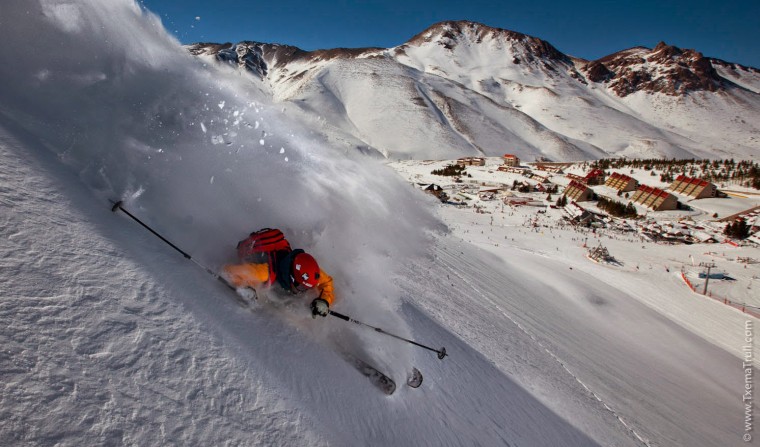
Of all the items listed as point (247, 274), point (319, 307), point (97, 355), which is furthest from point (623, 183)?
point (97, 355)

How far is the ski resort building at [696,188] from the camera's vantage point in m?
30.2

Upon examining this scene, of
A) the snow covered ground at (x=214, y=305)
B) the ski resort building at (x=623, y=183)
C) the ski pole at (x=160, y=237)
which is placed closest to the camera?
Result: the snow covered ground at (x=214, y=305)

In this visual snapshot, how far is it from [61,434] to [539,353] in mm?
8116

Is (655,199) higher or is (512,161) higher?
(512,161)

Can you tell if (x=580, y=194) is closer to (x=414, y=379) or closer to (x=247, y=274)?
(x=414, y=379)

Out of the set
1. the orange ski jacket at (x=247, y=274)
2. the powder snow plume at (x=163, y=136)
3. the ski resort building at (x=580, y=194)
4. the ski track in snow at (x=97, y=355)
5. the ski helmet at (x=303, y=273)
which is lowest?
the ski track in snow at (x=97, y=355)

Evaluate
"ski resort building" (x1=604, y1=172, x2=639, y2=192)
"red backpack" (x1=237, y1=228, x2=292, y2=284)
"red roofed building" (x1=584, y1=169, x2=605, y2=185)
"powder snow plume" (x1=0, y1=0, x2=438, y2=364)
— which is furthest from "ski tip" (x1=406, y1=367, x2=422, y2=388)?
"red roofed building" (x1=584, y1=169, x2=605, y2=185)

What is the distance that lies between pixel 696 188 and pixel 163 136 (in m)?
39.0

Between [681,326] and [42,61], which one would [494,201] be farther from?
[42,61]

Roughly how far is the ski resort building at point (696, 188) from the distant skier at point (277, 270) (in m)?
37.5

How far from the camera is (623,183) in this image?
3431 centimetres

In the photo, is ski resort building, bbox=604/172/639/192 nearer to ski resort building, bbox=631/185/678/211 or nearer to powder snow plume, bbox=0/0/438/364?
ski resort building, bbox=631/185/678/211

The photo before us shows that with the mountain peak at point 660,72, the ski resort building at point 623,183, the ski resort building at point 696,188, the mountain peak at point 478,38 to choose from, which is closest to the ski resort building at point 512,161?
the ski resort building at point 623,183

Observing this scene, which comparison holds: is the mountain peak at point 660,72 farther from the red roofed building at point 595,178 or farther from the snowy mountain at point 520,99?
the red roofed building at point 595,178
